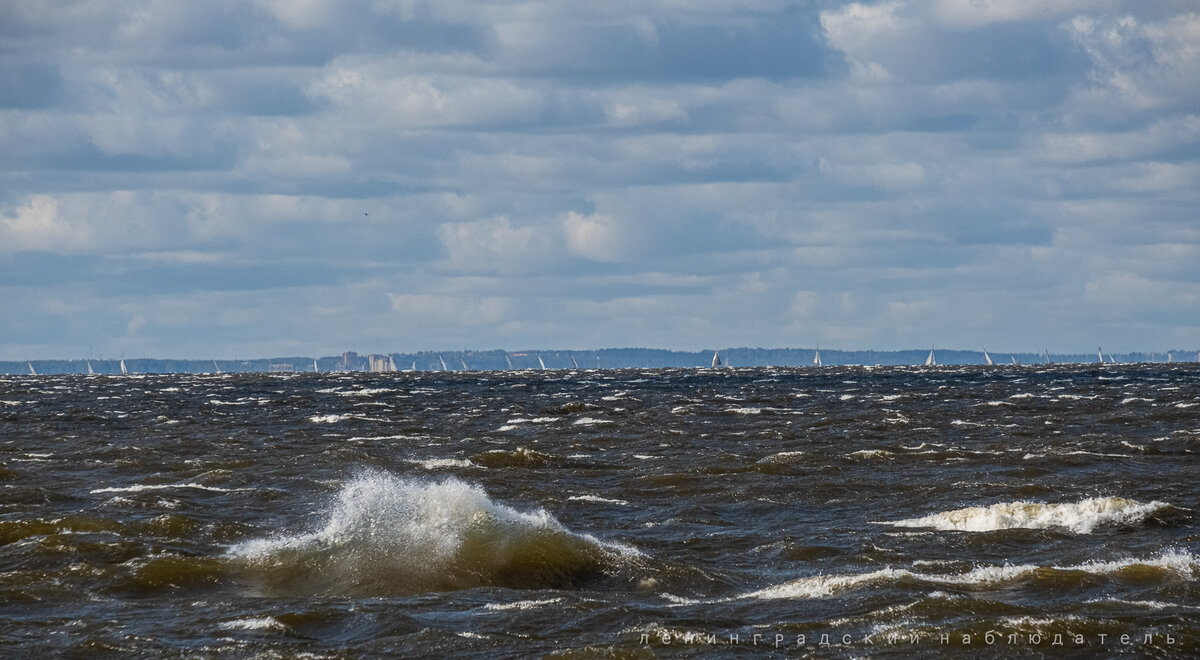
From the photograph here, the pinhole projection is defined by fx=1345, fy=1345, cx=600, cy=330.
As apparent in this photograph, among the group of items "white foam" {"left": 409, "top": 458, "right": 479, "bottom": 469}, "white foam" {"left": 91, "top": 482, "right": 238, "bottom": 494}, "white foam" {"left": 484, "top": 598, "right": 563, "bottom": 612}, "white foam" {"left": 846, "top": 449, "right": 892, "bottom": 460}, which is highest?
"white foam" {"left": 846, "top": 449, "right": 892, "bottom": 460}

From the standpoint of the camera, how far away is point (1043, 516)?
1078 inches

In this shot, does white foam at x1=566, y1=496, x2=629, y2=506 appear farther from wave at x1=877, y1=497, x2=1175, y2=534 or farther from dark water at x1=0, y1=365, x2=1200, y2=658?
wave at x1=877, y1=497, x2=1175, y2=534

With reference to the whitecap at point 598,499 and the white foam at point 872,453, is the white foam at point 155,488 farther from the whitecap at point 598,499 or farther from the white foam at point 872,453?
the white foam at point 872,453

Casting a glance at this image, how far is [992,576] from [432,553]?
8972mm

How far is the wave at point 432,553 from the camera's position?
69.7 feet

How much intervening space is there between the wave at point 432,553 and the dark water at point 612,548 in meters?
0.06

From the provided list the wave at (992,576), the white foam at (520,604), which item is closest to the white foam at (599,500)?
the wave at (992,576)

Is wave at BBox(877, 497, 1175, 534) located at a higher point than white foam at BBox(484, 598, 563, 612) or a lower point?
higher

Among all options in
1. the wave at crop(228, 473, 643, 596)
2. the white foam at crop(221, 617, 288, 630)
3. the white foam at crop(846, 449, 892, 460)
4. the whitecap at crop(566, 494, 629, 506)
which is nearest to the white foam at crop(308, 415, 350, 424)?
the white foam at crop(846, 449, 892, 460)

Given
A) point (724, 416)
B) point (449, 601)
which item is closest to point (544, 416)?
point (724, 416)

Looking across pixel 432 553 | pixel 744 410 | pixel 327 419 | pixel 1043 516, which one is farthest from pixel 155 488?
pixel 744 410

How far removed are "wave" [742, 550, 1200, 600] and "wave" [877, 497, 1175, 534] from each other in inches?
194

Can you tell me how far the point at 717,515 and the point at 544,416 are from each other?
142 feet

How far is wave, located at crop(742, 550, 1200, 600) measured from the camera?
1967cm
